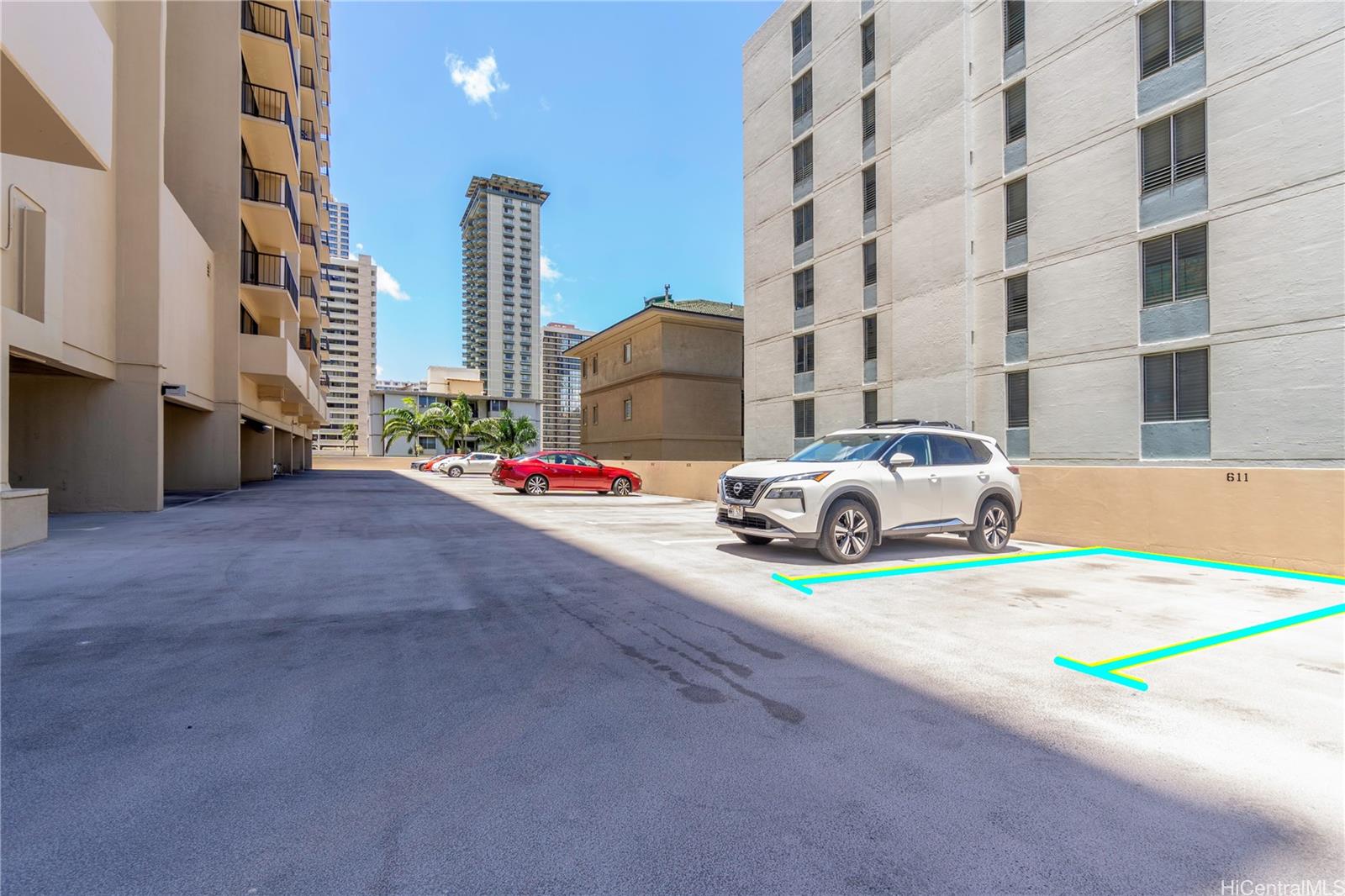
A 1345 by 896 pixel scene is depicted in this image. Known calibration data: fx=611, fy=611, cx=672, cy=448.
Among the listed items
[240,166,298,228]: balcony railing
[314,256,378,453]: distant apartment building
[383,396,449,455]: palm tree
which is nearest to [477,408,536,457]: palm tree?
[383,396,449,455]: palm tree

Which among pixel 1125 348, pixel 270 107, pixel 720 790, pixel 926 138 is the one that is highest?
pixel 270 107

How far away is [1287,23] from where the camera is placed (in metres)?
14.0

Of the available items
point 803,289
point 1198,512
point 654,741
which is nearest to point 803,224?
point 803,289

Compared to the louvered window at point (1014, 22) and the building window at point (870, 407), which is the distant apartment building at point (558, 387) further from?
the louvered window at point (1014, 22)

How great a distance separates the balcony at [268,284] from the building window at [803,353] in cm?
2120

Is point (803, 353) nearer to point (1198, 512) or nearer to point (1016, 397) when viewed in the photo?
point (1016, 397)

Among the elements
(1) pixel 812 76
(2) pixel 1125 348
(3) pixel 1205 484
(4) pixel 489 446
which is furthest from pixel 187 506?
A: (4) pixel 489 446

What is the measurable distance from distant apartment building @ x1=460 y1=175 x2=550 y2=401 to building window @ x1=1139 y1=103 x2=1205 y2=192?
462ft

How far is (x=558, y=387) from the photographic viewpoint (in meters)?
194

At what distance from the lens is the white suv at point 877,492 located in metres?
8.15

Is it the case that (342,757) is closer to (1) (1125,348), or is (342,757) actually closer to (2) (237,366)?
(1) (1125,348)

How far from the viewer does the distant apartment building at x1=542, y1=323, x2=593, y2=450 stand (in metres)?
186

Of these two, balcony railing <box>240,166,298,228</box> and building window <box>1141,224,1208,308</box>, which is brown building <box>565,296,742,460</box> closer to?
balcony railing <box>240,166,298,228</box>

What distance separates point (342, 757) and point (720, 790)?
6.00ft
